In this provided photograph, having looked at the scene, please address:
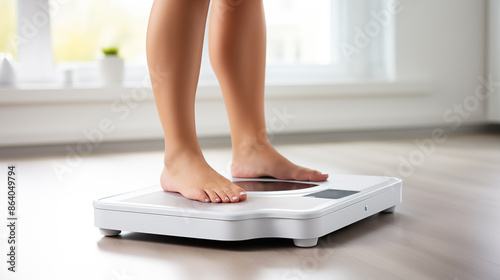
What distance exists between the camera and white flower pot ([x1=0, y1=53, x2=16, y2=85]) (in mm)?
3209

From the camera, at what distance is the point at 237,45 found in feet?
4.99

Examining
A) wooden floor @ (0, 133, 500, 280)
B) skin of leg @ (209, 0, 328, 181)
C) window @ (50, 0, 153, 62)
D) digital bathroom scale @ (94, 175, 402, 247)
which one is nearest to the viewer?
wooden floor @ (0, 133, 500, 280)

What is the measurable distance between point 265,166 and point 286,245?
370 mm

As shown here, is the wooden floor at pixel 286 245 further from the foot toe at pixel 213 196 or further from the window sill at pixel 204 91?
the window sill at pixel 204 91

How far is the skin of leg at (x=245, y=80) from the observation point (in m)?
1.52

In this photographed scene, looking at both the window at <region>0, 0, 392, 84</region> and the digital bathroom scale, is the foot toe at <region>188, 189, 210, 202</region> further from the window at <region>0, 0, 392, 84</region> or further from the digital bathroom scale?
the window at <region>0, 0, 392, 84</region>

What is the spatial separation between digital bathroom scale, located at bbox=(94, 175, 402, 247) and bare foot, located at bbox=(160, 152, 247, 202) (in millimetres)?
19

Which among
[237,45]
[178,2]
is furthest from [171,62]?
[237,45]

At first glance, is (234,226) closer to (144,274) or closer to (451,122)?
(144,274)

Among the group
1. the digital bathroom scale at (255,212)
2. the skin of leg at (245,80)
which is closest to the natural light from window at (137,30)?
the skin of leg at (245,80)

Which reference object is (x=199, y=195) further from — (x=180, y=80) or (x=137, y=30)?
(x=137, y=30)

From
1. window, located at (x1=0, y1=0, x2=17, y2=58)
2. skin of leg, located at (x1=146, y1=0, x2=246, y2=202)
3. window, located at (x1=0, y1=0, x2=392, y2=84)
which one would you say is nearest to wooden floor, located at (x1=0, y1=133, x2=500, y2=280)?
skin of leg, located at (x1=146, y1=0, x2=246, y2=202)

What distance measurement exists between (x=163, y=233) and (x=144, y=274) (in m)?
0.21

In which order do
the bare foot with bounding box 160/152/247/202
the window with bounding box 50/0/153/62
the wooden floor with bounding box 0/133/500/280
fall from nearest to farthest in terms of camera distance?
the wooden floor with bounding box 0/133/500/280 < the bare foot with bounding box 160/152/247/202 < the window with bounding box 50/0/153/62
